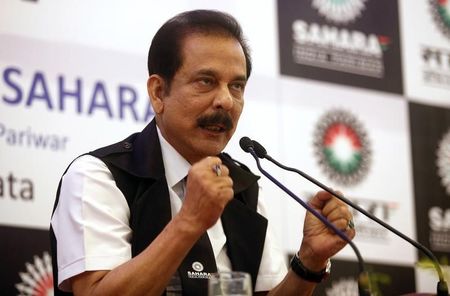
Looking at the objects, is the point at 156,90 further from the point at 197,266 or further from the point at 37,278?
the point at 37,278

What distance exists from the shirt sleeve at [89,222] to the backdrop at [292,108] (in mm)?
594

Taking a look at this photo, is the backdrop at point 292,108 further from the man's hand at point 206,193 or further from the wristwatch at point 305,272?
the man's hand at point 206,193

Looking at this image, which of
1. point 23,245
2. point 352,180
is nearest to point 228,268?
point 23,245

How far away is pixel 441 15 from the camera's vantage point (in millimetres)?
3834

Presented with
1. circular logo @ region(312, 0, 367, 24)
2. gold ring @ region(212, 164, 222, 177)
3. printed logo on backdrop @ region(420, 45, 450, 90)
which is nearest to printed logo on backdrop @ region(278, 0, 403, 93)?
circular logo @ region(312, 0, 367, 24)

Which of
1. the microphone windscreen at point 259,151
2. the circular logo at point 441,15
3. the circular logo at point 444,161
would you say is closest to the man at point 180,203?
the microphone windscreen at point 259,151

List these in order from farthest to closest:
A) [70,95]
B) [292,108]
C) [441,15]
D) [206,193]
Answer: [441,15]
[292,108]
[70,95]
[206,193]

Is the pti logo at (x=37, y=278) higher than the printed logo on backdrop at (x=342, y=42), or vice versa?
the printed logo on backdrop at (x=342, y=42)

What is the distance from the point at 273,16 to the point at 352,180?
0.69m

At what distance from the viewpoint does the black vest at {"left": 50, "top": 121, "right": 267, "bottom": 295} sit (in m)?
2.19

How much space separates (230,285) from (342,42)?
78.9 inches

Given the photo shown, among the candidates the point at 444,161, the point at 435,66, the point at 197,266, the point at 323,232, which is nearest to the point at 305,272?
the point at 323,232

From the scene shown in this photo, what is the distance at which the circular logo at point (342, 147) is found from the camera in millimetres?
3369

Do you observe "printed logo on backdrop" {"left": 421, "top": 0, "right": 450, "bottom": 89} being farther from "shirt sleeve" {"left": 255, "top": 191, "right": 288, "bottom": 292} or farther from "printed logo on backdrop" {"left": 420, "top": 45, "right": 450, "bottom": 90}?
"shirt sleeve" {"left": 255, "top": 191, "right": 288, "bottom": 292}
